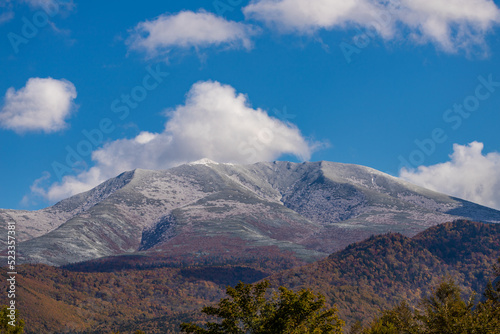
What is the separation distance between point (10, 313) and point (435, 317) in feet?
150

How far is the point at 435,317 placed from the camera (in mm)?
44375

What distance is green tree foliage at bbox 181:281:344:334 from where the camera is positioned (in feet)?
144

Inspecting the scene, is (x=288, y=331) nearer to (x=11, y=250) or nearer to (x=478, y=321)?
(x=478, y=321)

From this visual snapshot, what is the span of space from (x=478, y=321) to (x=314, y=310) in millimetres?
13292

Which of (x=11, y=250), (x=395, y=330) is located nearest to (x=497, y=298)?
(x=395, y=330)

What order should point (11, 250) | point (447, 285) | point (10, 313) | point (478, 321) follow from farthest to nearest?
point (11, 250)
point (10, 313)
point (447, 285)
point (478, 321)

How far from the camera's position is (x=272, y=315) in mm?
44812

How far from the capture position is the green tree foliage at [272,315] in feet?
144

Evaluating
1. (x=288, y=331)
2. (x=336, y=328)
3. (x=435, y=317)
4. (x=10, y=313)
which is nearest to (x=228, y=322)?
(x=288, y=331)

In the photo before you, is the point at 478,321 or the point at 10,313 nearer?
the point at 478,321

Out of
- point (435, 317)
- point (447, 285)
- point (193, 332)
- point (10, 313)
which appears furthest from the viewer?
point (10, 313)

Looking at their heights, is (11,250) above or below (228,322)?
above

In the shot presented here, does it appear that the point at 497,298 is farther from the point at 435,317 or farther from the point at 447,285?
the point at 435,317

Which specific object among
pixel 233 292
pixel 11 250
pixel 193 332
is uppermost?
pixel 11 250
